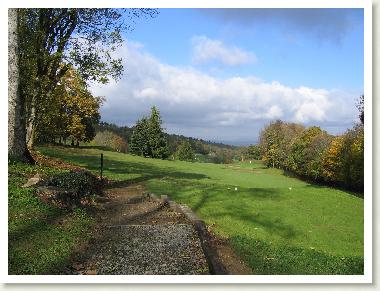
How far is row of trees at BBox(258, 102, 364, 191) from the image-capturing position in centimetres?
2596

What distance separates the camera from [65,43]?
13281 mm

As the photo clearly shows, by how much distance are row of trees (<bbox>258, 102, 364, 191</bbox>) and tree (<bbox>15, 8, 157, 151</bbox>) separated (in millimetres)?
11400

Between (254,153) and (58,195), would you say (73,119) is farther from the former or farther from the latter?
(254,153)

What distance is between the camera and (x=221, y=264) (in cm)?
781

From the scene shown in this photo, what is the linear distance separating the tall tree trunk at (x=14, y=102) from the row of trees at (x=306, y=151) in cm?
1289

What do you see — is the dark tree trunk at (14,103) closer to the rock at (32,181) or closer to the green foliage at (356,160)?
the rock at (32,181)

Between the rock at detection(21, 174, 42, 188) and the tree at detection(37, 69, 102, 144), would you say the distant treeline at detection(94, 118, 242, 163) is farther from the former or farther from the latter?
the rock at detection(21, 174, 42, 188)

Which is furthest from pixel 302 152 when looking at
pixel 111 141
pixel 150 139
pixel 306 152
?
pixel 111 141

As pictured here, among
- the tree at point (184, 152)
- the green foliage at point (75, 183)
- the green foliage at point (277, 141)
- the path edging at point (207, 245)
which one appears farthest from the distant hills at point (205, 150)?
the path edging at point (207, 245)

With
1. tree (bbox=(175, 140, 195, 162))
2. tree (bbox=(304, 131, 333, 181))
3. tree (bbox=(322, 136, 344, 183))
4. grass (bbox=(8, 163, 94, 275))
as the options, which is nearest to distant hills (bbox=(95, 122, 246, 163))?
tree (bbox=(175, 140, 195, 162))

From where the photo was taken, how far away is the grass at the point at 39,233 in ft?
22.9

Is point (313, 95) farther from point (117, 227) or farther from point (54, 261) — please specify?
point (54, 261)

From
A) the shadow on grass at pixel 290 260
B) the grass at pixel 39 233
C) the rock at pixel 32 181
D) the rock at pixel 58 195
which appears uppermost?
the rock at pixel 32 181

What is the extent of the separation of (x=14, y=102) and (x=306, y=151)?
30720mm
